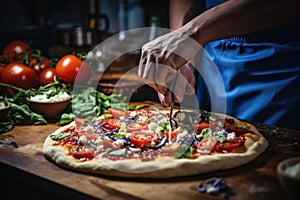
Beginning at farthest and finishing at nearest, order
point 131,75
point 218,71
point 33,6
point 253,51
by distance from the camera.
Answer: point 33,6, point 131,75, point 218,71, point 253,51

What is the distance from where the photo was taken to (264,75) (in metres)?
2.38

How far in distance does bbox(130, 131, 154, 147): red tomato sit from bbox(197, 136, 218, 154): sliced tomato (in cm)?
22

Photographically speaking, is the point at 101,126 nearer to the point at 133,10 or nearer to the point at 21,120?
the point at 21,120

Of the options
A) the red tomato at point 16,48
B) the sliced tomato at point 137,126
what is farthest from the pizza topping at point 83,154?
the red tomato at point 16,48

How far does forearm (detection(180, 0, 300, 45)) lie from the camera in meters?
1.95

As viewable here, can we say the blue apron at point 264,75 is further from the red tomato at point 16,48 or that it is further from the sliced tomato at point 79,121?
the red tomato at point 16,48

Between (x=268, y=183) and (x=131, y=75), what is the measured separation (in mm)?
1588

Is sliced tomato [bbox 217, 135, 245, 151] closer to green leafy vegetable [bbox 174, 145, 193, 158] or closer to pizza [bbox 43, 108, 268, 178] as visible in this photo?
pizza [bbox 43, 108, 268, 178]

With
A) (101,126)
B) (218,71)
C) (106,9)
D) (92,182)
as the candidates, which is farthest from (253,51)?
(106,9)

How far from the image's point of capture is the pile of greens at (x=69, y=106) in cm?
244

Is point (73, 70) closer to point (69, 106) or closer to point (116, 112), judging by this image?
point (69, 106)

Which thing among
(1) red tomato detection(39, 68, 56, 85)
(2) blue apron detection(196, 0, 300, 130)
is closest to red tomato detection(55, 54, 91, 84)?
(1) red tomato detection(39, 68, 56, 85)

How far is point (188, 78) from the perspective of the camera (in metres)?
2.44

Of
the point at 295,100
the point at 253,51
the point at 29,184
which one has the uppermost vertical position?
Result: the point at 253,51
